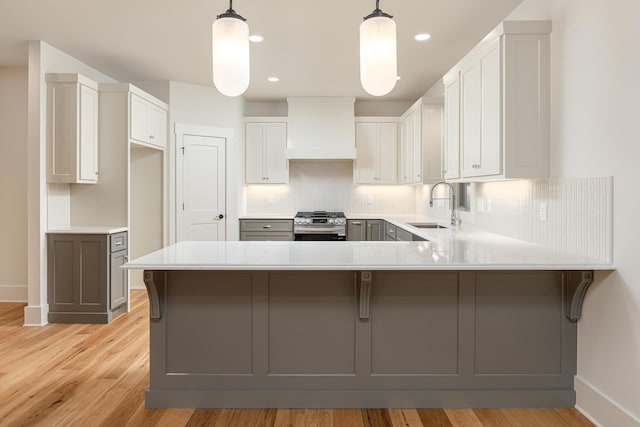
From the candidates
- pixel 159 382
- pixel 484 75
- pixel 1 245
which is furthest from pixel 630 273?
pixel 1 245

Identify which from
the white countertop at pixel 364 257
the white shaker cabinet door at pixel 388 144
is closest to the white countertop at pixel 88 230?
the white countertop at pixel 364 257

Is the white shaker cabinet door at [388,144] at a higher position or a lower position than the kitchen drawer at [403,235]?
higher

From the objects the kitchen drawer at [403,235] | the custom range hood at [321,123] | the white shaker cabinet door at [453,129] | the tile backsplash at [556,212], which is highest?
the custom range hood at [321,123]

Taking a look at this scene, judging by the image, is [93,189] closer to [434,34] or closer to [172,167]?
[172,167]

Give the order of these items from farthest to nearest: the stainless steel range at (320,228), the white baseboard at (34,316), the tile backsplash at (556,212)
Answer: the stainless steel range at (320,228), the white baseboard at (34,316), the tile backsplash at (556,212)

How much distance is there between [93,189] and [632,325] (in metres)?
4.68

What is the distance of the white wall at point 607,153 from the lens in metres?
2.16

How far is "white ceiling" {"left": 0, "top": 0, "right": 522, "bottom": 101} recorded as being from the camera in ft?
11.2

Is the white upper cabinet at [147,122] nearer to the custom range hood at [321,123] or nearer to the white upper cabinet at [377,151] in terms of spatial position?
the custom range hood at [321,123]

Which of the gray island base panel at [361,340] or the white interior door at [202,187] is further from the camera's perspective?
the white interior door at [202,187]

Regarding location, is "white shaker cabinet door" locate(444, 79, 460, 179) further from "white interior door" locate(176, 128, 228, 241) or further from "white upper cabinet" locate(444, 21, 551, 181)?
"white interior door" locate(176, 128, 228, 241)

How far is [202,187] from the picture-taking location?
5961 mm

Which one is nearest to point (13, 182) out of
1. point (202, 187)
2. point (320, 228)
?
point (202, 187)

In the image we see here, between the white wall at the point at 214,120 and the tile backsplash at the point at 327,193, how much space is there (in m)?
0.54
